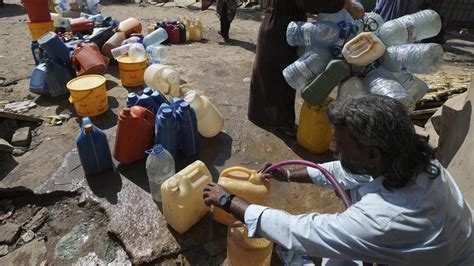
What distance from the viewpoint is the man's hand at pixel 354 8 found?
3.08 metres

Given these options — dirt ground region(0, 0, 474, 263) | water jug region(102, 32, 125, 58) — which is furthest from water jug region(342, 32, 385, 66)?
water jug region(102, 32, 125, 58)

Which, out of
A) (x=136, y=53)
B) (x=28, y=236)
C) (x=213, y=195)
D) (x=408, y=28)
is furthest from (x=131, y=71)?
(x=408, y=28)

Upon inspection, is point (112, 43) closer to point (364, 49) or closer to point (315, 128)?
point (315, 128)

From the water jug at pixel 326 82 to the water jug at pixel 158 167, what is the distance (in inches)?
55.7

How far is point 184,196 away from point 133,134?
1029 mm

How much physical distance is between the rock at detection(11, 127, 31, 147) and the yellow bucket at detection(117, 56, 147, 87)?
1.51m

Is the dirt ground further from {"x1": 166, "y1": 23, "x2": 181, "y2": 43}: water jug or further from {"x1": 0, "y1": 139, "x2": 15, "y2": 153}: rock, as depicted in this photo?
{"x1": 166, "y1": 23, "x2": 181, "y2": 43}: water jug

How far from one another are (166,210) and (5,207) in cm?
164

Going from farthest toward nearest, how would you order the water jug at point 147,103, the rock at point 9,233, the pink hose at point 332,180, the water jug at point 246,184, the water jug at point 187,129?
the water jug at point 147,103 < the water jug at point 187,129 < the rock at point 9,233 < the water jug at point 246,184 < the pink hose at point 332,180

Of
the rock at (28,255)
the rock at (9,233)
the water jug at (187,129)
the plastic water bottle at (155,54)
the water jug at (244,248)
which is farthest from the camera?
the plastic water bottle at (155,54)

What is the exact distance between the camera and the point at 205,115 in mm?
3553

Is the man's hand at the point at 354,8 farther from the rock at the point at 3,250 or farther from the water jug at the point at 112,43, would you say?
the water jug at the point at 112,43

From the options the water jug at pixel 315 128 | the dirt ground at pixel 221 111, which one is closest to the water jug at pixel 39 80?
the dirt ground at pixel 221 111

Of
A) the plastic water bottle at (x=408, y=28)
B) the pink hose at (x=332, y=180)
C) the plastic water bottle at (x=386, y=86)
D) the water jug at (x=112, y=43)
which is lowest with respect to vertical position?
the water jug at (x=112, y=43)
